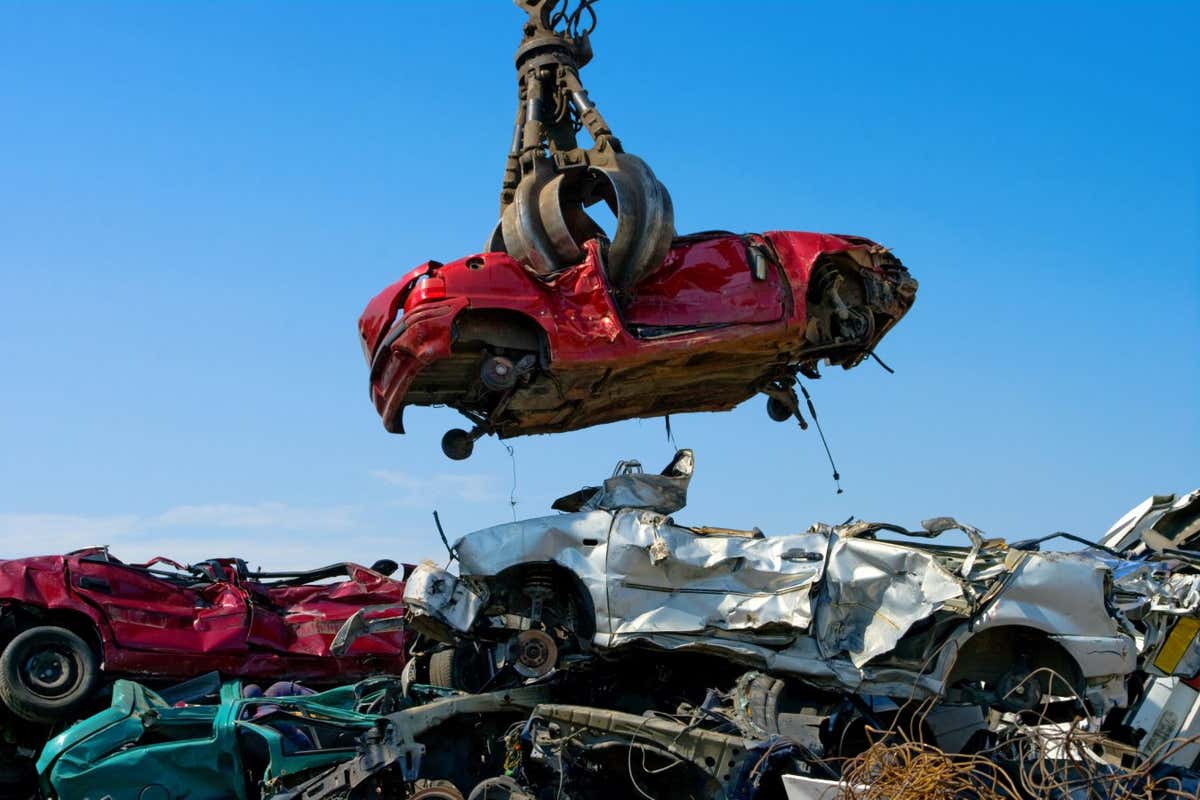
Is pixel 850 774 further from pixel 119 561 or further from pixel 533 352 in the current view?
pixel 119 561

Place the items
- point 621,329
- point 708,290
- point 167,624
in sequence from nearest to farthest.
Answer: point 621,329 → point 708,290 → point 167,624

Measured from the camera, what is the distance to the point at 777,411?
1239 cm

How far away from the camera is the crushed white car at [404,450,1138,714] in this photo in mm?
9586

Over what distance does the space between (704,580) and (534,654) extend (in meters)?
1.36

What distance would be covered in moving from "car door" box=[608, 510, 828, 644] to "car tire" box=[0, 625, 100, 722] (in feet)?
16.2

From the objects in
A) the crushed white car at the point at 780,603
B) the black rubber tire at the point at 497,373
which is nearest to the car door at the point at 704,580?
the crushed white car at the point at 780,603

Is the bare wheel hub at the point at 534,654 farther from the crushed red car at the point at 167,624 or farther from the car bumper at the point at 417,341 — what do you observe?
the car bumper at the point at 417,341

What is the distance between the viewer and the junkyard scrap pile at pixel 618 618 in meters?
9.02

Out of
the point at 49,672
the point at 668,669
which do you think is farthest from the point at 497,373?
the point at 49,672

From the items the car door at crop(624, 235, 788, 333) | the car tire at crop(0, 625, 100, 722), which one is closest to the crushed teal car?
the car tire at crop(0, 625, 100, 722)

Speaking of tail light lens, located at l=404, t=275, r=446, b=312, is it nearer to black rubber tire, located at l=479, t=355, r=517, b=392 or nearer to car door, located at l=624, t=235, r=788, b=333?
black rubber tire, located at l=479, t=355, r=517, b=392

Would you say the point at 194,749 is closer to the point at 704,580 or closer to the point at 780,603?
the point at 704,580

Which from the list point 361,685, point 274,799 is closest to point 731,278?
→ point 361,685

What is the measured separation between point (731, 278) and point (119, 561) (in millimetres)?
6173
